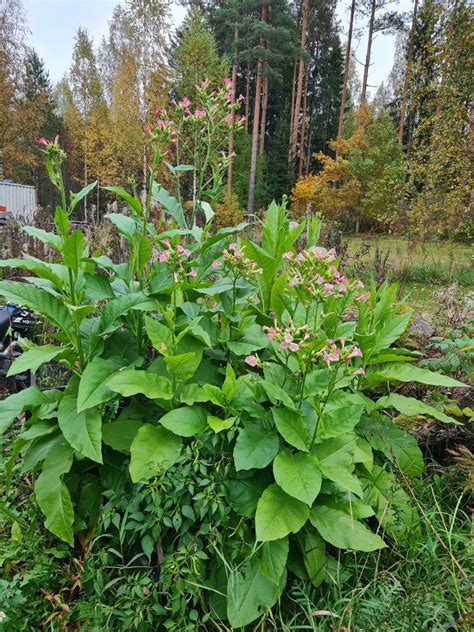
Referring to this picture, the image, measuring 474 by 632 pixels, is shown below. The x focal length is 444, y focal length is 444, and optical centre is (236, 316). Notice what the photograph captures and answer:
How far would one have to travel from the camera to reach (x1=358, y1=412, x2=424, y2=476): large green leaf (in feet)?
5.62

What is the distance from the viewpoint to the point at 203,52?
46.5ft

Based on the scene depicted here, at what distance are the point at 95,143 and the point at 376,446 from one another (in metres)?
19.5

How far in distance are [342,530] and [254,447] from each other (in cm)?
36

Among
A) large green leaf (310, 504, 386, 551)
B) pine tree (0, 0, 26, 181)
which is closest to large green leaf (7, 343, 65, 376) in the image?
large green leaf (310, 504, 386, 551)

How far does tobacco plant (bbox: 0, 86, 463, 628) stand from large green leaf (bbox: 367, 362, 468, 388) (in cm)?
1

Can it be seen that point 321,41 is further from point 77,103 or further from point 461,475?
point 461,475

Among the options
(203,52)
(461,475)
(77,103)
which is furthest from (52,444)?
(77,103)

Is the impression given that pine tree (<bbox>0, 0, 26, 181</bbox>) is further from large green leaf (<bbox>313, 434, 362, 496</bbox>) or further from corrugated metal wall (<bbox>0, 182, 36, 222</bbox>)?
large green leaf (<bbox>313, 434, 362, 496</bbox>)

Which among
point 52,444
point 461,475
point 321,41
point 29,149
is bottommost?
point 461,475

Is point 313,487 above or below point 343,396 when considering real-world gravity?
below

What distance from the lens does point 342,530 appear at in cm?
132

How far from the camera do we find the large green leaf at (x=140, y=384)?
132 centimetres

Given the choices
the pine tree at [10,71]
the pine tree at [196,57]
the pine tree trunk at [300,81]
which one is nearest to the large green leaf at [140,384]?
the pine tree at [196,57]

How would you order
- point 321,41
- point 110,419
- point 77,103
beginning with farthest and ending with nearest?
point 321,41 → point 77,103 → point 110,419
